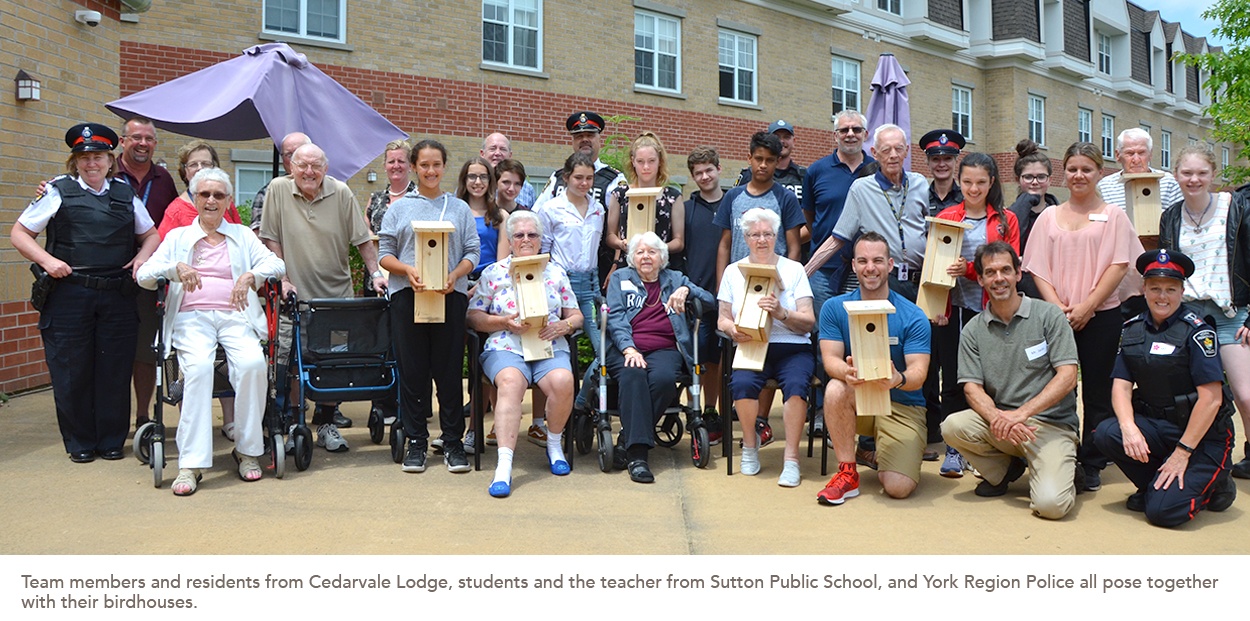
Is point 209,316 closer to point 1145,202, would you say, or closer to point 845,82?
point 1145,202

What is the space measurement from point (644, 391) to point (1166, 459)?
2.77 m

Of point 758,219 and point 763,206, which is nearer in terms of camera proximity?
point 758,219

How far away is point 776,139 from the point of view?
6289 millimetres

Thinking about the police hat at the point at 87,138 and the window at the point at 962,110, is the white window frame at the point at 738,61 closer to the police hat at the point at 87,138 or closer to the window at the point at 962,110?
the window at the point at 962,110

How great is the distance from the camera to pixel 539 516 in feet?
16.1

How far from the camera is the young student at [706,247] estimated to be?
21.8ft

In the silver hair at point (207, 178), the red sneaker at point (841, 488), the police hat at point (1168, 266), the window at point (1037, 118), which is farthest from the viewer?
the window at point (1037, 118)

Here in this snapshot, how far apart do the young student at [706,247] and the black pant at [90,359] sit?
353 centimetres

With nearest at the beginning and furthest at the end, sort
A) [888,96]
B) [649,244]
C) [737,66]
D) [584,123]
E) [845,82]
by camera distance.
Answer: [649,244]
[584,123]
[888,96]
[737,66]
[845,82]

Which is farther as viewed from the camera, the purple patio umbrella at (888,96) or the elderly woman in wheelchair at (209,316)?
the purple patio umbrella at (888,96)

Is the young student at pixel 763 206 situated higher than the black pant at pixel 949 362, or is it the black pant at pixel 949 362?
the young student at pixel 763 206

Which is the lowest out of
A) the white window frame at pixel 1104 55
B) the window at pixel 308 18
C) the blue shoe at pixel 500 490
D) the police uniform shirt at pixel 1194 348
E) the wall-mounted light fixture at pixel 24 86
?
the blue shoe at pixel 500 490

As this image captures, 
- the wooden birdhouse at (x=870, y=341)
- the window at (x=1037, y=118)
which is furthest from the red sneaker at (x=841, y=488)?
the window at (x=1037, y=118)

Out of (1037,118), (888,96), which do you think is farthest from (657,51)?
(1037,118)
